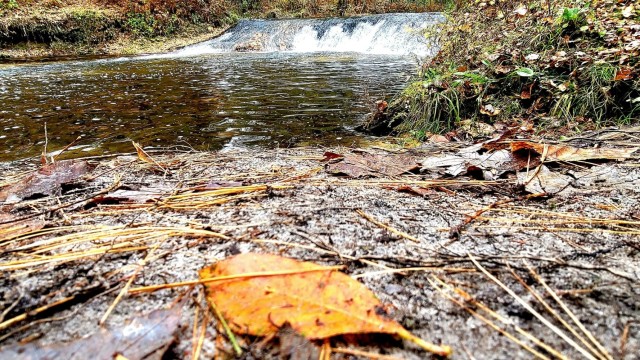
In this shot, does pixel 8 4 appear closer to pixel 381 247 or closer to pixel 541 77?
pixel 541 77

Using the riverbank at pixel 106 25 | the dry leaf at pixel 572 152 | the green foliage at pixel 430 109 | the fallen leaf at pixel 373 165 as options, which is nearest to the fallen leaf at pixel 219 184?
the fallen leaf at pixel 373 165

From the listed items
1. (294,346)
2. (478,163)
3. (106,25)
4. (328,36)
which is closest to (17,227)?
(294,346)

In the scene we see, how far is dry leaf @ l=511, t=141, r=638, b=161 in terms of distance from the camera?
166 centimetres

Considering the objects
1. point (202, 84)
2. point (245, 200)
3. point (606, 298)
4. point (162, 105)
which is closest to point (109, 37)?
point (202, 84)

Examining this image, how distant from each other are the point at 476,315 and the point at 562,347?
0.14 m

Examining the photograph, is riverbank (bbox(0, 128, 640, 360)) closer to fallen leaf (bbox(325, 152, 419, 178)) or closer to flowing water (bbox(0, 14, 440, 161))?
fallen leaf (bbox(325, 152, 419, 178))

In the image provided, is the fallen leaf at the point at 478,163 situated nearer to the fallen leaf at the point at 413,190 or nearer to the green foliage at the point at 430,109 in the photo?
the fallen leaf at the point at 413,190

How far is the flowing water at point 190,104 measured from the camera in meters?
3.66

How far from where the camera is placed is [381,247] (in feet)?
3.08

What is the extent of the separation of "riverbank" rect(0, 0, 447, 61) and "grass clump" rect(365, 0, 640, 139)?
564 inches

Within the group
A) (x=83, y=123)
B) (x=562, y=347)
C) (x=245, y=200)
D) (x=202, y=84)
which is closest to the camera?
(x=562, y=347)

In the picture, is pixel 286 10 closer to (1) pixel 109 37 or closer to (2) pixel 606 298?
(1) pixel 109 37

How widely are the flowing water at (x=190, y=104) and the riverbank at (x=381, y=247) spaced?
6.46ft

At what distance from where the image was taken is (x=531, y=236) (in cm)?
101
